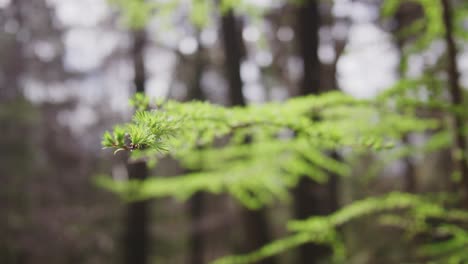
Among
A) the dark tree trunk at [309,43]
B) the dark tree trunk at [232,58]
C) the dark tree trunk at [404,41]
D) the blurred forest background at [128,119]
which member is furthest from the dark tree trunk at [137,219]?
the dark tree trunk at [404,41]

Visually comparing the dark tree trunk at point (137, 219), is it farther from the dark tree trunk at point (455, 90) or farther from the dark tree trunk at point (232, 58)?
the dark tree trunk at point (455, 90)

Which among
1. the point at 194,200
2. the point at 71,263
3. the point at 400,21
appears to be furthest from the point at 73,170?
the point at 400,21

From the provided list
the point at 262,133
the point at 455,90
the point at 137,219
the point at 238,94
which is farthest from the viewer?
the point at 137,219

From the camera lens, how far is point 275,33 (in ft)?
31.8

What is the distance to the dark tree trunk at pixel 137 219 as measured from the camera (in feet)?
31.2

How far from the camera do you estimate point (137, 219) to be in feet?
31.5

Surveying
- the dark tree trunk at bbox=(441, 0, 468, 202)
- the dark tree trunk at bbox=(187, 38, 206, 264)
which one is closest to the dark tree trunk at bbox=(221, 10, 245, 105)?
the dark tree trunk at bbox=(441, 0, 468, 202)

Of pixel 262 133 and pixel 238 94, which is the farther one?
pixel 238 94

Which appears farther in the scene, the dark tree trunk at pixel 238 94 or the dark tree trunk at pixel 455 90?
the dark tree trunk at pixel 238 94

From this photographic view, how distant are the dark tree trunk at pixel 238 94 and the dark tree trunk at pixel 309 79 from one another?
0.63m

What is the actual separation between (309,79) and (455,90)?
3378 millimetres

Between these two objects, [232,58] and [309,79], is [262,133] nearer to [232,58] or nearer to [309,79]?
[309,79]

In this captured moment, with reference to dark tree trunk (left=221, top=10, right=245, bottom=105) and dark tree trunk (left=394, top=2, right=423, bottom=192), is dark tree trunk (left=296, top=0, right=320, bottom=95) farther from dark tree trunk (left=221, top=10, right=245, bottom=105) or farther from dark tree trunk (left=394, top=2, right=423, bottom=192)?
dark tree trunk (left=394, top=2, right=423, bottom=192)

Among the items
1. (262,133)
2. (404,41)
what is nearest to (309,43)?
(262,133)
